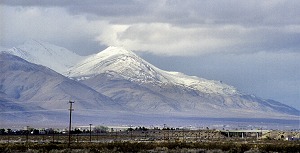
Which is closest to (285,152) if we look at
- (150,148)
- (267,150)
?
(267,150)

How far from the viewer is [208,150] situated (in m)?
106

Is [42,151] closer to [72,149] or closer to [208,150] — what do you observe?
[72,149]

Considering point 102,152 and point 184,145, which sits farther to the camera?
point 184,145

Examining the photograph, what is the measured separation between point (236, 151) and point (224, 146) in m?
6.93

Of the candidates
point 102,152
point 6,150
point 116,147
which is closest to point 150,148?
point 116,147

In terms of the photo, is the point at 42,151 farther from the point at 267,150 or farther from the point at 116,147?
the point at 267,150

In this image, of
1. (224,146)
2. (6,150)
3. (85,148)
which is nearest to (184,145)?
(224,146)

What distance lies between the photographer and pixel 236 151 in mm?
106875

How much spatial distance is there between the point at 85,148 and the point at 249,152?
2213 cm

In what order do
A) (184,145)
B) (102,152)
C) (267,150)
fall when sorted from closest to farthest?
(102,152)
(267,150)
(184,145)

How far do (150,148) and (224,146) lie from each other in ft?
32.8

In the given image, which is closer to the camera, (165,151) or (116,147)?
(165,151)

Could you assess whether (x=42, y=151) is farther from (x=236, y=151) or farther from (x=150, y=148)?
(x=236, y=151)

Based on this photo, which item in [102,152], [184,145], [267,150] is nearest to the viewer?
[102,152]
